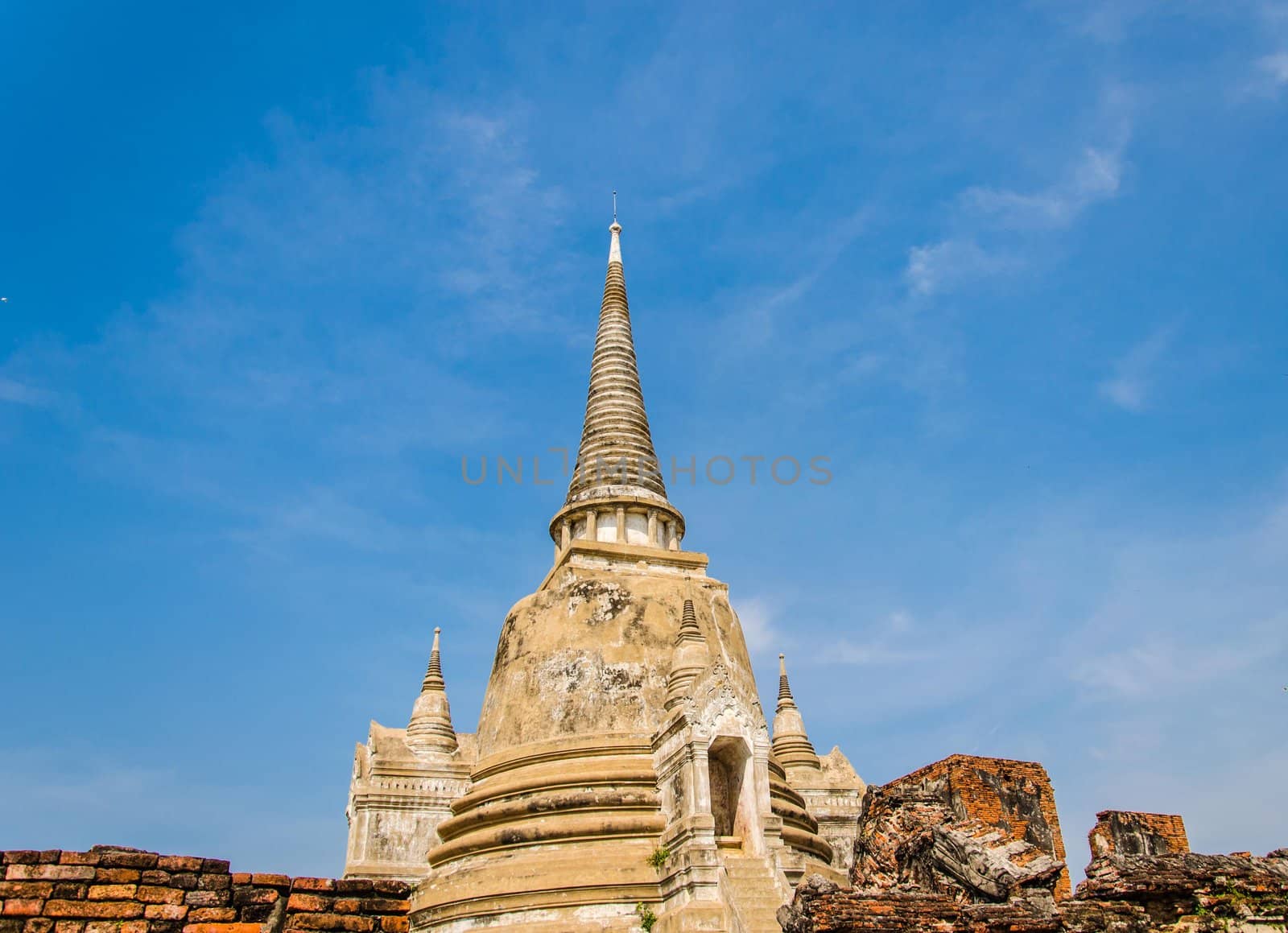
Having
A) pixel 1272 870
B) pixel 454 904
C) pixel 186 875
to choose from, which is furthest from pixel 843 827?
pixel 186 875

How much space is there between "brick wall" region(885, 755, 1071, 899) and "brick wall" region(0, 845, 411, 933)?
12.8m

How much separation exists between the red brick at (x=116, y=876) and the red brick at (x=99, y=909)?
0.16m

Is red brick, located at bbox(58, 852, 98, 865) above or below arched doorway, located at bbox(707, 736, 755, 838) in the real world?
below

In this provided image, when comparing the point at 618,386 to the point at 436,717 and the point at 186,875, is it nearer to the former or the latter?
the point at 436,717

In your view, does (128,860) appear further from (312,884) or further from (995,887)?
(995,887)

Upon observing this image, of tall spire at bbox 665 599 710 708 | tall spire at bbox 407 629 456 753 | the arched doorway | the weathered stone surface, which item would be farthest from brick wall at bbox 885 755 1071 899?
tall spire at bbox 407 629 456 753

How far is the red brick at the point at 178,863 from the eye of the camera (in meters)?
9.09

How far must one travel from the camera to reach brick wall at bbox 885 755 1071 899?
65.3 feet

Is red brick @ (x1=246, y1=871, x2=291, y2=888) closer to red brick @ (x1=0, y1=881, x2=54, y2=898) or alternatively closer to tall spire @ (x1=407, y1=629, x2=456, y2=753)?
red brick @ (x1=0, y1=881, x2=54, y2=898)

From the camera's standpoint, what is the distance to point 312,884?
9.51 m

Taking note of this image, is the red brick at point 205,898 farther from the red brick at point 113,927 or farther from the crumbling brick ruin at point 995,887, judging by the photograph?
the crumbling brick ruin at point 995,887

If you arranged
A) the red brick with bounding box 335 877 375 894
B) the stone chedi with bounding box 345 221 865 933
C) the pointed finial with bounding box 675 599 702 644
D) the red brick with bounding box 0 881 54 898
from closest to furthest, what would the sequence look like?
the red brick with bounding box 0 881 54 898
the red brick with bounding box 335 877 375 894
the stone chedi with bounding box 345 221 865 933
the pointed finial with bounding box 675 599 702 644

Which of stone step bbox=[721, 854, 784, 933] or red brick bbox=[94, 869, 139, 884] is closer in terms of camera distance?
red brick bbox=[94, 869, 139, 884]

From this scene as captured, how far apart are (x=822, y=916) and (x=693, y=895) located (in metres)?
5.46
